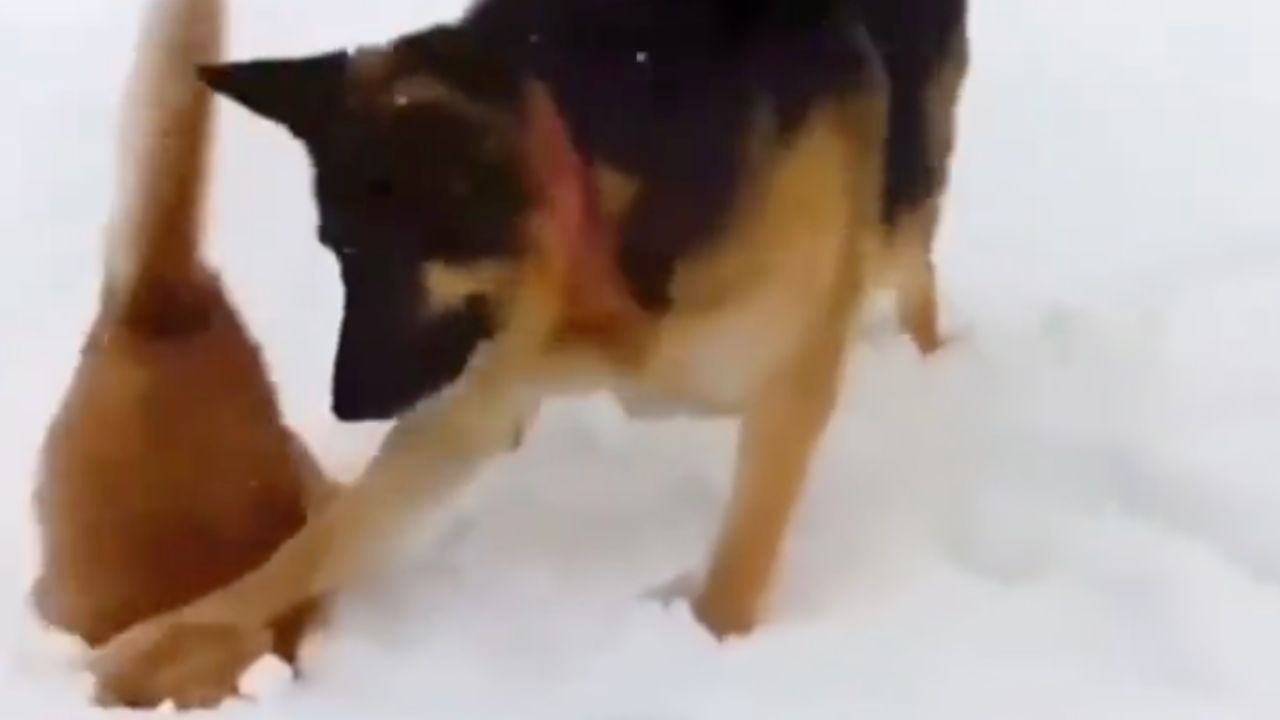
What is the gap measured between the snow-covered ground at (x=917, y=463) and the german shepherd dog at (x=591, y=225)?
0.15ft

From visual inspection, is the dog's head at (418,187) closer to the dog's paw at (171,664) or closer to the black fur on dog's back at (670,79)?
the black fur on dog's back at (670,79)

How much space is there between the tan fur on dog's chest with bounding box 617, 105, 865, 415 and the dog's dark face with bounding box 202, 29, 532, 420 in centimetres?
7

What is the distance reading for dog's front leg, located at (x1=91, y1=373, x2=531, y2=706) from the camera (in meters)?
0.69

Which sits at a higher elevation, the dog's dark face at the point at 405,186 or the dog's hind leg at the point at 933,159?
the dog's dark face at the point at 405,186

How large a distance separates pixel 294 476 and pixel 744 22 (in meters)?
0.23

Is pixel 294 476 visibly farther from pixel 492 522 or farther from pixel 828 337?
pixel 828 337

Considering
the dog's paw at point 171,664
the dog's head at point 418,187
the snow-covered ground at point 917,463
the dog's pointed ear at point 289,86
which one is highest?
the dog's pointed ear at point 289,86

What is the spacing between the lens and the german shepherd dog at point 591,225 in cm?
60

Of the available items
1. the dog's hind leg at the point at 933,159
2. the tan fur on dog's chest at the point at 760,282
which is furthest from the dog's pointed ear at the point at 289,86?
the dog's hind leg at the point at 933,159

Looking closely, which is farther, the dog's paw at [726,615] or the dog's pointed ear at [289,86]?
the dog's paw at [726,615]

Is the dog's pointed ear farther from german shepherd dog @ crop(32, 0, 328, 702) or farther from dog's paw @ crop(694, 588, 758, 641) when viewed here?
dog's paw @ crop(694, 588, 758, 641)

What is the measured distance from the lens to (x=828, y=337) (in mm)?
693

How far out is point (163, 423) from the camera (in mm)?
682

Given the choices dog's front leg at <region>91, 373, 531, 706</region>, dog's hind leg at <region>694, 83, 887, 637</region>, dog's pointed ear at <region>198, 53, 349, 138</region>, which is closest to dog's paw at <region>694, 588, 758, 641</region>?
dog's hind leg at <region>694, 83, 887, 637</region>
